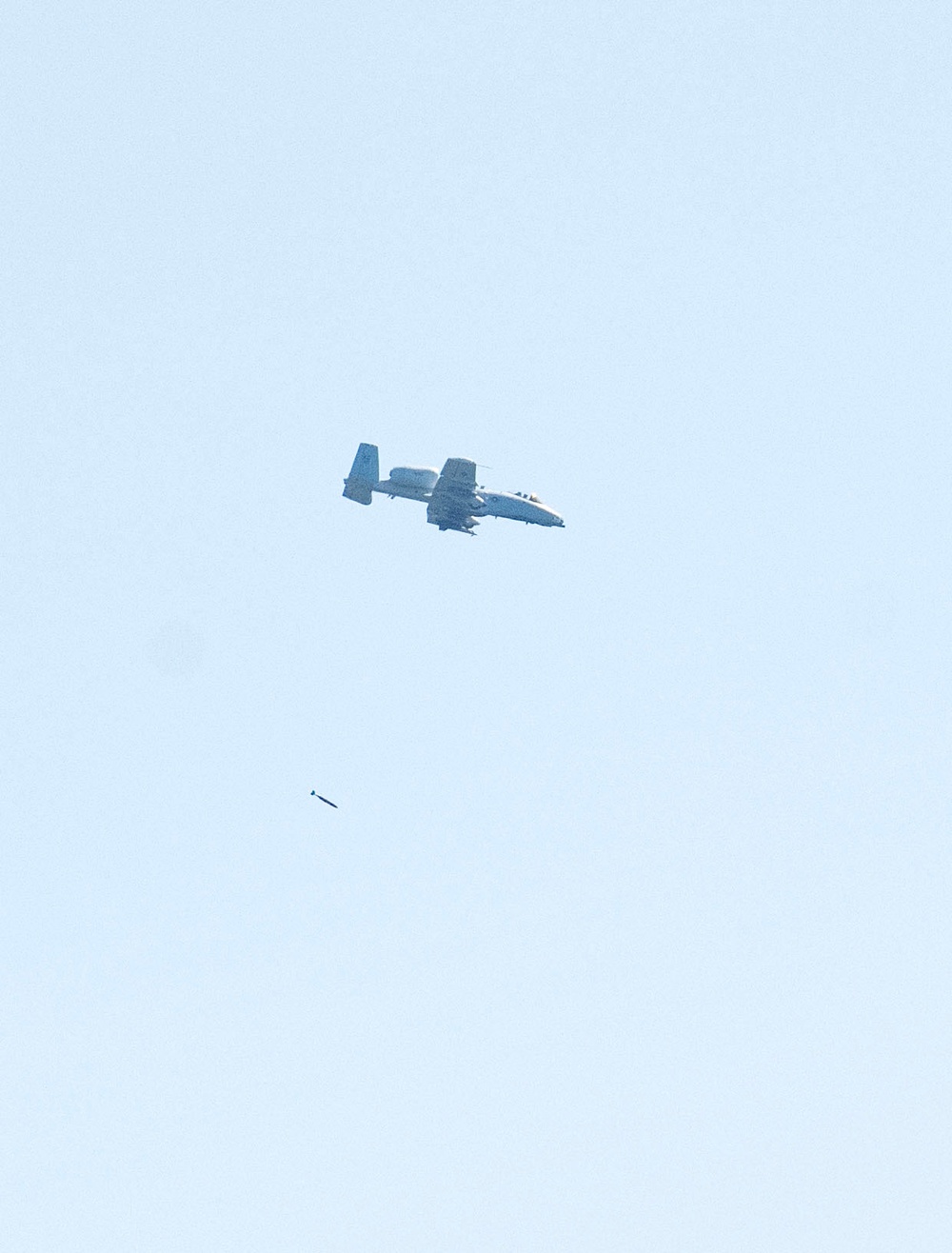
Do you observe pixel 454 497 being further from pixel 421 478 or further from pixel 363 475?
pixel 363 475

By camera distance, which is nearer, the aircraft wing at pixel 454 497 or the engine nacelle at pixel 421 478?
the aircraft wing at pixel 454 497

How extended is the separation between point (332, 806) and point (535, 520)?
67219mm

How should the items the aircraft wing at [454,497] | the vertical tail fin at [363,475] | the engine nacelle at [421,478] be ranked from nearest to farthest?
the aircraft wing at [454,497]
the engine nacelle at [421,478]
the vertical tail fin at [363,475]

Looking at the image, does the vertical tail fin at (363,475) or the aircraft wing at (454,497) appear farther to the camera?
the vertical tail fin at (363,475)

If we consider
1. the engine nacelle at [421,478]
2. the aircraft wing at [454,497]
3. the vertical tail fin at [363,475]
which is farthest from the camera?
the vertical tail fin at [363,475]

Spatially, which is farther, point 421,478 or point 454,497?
point 421,478

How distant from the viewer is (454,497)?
16938 cm

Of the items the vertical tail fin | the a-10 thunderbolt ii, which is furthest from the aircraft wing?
the vertical tail fin

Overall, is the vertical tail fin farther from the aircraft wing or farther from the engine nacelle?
the aircraft wing

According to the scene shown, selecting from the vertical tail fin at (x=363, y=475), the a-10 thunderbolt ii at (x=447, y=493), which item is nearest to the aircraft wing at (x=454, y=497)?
the a-10 thunderbolt ii at (x=447, y=493)

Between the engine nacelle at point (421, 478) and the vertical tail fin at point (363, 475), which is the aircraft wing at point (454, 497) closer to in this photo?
the engine nacelle at point (421, 478)

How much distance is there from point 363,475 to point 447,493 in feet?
42.0

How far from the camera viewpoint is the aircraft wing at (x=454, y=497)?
167 meters

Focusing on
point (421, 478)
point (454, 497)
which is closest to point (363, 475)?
point (421, 478)
